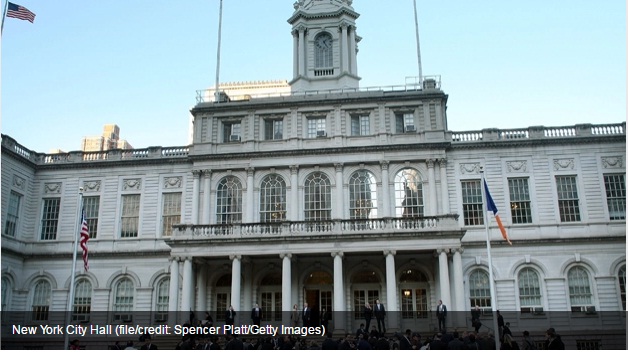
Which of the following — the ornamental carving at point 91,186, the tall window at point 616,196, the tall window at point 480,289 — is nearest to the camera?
the tall window at point 480,289

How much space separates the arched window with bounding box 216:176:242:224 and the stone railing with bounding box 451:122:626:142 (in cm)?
1272

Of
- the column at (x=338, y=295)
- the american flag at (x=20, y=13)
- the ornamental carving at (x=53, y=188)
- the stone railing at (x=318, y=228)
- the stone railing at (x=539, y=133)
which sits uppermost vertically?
the american flag at (x=20, y=13)

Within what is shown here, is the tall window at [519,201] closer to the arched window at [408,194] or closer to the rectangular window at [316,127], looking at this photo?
the arched window at [408,194]

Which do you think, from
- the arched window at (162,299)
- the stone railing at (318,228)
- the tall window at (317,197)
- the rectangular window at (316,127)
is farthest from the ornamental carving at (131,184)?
the rectangular window at (316,127)

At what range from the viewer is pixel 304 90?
38156 millimetres

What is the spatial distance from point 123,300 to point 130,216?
493 cm

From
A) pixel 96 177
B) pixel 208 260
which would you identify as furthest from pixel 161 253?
pixel 96 177

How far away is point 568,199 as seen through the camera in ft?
107

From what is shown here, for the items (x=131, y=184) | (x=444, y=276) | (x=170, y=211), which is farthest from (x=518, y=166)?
(x=131, y=184)

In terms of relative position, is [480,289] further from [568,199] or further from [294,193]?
[294,193]

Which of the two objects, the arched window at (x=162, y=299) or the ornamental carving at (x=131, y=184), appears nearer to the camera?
the arched window at (x=162, y=299)

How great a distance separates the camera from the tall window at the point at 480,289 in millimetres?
31703

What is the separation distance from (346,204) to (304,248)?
4.06 meters

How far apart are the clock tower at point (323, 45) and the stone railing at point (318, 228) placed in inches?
431
